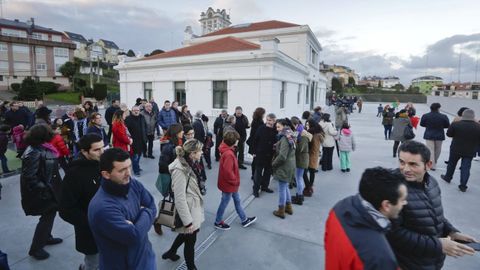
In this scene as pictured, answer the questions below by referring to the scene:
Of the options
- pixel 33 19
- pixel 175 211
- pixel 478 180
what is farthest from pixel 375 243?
pixel 33 19

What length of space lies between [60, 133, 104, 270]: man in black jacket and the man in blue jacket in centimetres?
55

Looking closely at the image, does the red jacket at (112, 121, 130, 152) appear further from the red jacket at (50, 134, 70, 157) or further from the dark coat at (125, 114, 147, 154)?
the red jacket at (50, 134, 70, 157)

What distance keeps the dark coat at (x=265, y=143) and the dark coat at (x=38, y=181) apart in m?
3.46

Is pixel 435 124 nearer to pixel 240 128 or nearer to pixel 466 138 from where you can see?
pixel 466 138

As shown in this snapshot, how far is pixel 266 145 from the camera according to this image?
5.36 metres

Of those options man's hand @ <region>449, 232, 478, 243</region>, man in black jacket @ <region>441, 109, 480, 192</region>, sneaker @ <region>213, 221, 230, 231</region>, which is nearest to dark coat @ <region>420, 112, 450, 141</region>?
man in black jacket @ <region>441, 109, 480, 192</region>

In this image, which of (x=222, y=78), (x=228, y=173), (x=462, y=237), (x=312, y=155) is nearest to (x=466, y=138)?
(x=312, y=155)

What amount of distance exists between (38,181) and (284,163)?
11.6 ft

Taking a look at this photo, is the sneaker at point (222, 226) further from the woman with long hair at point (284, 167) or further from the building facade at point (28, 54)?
the building facade at point (28, 54)

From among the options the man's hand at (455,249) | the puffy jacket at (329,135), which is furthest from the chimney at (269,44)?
the man's hand at (455,249)

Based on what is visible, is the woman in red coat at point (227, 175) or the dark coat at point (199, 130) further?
the dark coat at point (199, 130)

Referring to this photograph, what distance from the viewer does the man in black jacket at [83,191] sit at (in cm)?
242

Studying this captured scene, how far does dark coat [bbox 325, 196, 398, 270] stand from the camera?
4.46 feet

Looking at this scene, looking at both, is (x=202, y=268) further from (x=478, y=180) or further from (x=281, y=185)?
(x=478, y=180)
